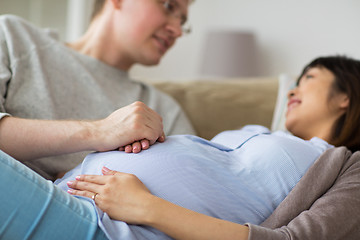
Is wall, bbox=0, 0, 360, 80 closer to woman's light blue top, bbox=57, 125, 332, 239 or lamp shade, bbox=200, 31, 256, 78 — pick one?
lamp shade, bbox=200, 31, 256, 78

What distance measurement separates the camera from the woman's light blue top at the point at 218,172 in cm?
89

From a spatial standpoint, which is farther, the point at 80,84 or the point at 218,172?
the point at 80,84

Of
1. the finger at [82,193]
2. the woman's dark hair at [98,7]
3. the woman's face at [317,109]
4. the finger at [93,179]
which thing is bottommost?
the finger at [82,193]

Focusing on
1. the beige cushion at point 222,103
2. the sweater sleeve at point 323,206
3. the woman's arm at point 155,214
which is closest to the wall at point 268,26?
the beige cushion at point 222,103

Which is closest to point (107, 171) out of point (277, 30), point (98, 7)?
point (98, 7)

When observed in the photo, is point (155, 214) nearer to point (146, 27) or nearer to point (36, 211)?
point (36, 211)

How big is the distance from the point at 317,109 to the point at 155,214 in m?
0.74

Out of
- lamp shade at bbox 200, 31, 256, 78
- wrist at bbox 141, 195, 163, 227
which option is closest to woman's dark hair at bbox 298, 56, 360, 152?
wrist at bbox 141, 195, 163, 227

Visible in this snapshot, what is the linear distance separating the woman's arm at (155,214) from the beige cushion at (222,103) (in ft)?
2.98

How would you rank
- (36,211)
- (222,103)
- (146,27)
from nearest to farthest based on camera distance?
1. (36,211)
2. (146,27)
3. (222,103)

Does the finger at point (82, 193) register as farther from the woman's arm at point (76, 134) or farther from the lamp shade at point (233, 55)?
the lamp shade at point (233, 55)

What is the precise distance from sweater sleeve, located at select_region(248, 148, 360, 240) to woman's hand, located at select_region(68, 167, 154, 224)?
227mm

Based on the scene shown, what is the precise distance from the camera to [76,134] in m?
1.02

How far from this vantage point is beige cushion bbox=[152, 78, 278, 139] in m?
1.73
